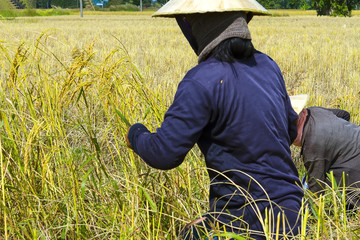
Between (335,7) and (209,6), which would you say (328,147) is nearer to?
(209,6)

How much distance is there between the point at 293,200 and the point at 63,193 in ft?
2.73

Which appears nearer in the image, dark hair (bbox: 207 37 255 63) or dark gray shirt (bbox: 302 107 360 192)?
dark hair (bbox: 207 37 255 63)

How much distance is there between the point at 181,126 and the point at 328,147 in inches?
44.5

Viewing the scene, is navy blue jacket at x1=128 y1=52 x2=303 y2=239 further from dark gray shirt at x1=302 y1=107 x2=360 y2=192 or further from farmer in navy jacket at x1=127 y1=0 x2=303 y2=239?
dark gray shirt at x1=302 y1=107 x2=360 y2=192

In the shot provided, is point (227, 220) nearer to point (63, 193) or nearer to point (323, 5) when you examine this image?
point (63, 193)

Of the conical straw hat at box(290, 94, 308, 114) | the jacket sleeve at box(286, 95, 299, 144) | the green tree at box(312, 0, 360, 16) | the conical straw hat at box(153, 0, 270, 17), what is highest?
the conical straw hat at box(153, 0, 270, 17)

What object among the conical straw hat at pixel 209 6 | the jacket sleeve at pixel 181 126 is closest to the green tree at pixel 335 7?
the conical straw hat at pixel 209 6

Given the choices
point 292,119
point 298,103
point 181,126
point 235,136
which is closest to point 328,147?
point 298,103

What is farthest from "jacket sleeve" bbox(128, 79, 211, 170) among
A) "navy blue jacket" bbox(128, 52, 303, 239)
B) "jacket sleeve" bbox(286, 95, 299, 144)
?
"jacket sleeve" bbox(286, 95, 299, 144)

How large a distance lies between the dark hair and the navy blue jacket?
21 millimetres

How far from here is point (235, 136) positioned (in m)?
1.23

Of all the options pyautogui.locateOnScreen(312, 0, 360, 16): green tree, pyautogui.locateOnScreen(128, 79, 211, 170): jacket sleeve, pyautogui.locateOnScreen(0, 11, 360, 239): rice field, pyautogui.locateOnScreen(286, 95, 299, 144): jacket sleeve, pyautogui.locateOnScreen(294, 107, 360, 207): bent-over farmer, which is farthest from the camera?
pyautogui.locateOnScreen(312, 0, 360, 16): green tree

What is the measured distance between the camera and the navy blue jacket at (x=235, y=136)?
1.18 m

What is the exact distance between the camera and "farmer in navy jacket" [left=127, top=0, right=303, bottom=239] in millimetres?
1188
